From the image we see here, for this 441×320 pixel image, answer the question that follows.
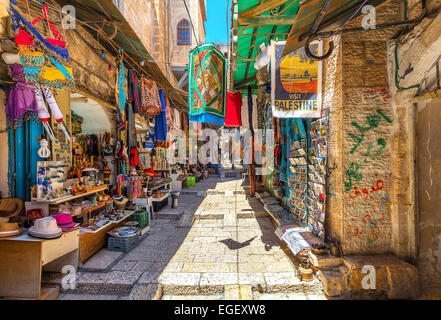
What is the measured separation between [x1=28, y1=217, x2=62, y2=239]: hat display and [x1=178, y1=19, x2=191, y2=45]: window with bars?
50.2 ft

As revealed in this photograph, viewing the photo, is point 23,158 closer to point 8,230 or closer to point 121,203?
point 8,230

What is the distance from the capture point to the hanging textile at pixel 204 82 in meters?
4.36

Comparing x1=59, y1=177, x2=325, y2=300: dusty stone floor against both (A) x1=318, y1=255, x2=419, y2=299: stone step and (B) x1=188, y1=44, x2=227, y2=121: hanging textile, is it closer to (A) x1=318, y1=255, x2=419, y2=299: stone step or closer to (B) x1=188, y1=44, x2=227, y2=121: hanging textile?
(A) x1=318, y1=255, x2=419, y2=299: stone step

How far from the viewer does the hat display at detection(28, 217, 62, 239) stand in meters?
3.04

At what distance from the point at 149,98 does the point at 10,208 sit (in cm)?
412

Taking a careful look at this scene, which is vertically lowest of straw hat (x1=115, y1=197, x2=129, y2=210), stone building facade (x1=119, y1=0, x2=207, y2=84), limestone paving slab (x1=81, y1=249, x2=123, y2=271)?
limestone paving slab (x1=81, y1=249, x2=123, y2=271)

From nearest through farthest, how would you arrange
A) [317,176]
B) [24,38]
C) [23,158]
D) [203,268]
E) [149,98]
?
[24,38], [23,158], [203,268], [317,176], [149,98]

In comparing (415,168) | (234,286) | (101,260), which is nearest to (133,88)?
(101,260)

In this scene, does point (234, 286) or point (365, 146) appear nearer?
point (234, 286)

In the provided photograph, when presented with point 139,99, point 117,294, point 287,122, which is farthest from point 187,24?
point 117,294

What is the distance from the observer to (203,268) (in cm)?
375

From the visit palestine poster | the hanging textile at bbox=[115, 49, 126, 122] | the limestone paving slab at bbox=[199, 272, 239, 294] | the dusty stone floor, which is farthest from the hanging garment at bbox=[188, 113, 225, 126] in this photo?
the limestone paving slab at bbox=[199, 272, 239, 294]

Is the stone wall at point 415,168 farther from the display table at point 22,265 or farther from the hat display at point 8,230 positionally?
the hat display at point 8,230
